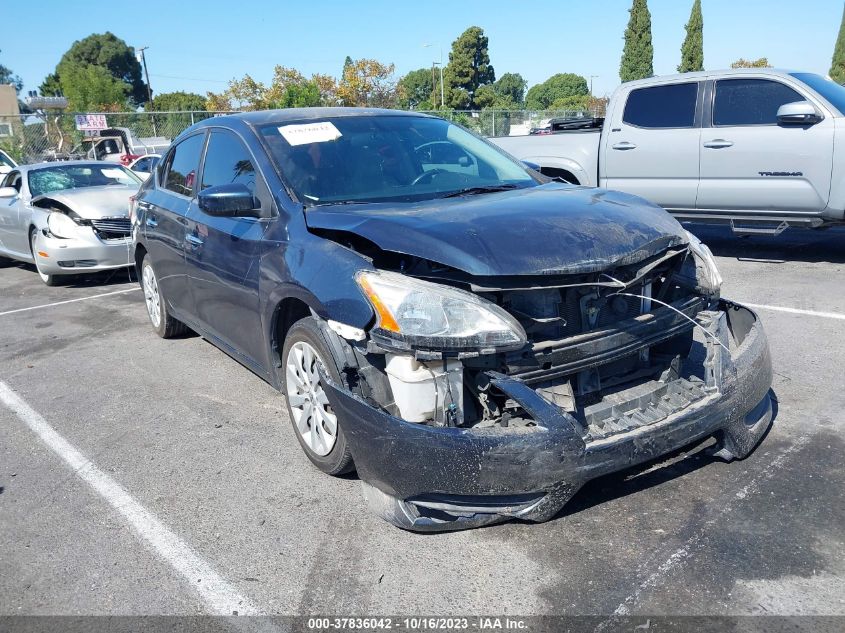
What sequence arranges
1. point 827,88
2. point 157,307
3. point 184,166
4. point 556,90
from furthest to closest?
point 556,90 < point 827,88 < point 157,307 < point 184,166

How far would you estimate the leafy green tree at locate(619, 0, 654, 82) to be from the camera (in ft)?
187

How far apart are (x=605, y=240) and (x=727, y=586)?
1397mm

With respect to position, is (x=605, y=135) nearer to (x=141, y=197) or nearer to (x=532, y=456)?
(x=141, y=197)

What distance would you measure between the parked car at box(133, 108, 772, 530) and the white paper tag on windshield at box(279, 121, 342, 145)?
0.03 metres

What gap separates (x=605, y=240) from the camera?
3.02 m

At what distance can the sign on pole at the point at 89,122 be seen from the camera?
24.4 metres

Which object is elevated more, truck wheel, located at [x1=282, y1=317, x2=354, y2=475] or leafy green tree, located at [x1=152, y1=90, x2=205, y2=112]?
leafy green tree, located at [x1=152, y1=90, x2=205, y2=112]

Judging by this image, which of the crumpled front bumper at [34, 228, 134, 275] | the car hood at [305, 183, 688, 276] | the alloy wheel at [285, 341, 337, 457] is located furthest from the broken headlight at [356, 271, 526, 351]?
the crumpled front bumper at [34, 228, 134, 275]

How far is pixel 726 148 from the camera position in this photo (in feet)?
25.3

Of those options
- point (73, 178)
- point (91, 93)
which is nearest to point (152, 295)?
point (73, 178)

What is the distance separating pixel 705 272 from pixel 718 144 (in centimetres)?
492

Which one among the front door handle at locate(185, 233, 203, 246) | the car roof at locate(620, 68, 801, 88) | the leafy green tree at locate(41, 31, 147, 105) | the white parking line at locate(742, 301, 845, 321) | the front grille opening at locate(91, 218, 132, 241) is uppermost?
the leafy green tree at locate(41, 31, 147, 105)

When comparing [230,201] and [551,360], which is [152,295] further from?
[551,360]

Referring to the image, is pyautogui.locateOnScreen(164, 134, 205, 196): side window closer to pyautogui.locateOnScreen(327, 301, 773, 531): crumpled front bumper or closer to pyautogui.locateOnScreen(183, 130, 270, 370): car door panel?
pyautogui.locateOnScreen(183, 130, 270, 370): car door panel
